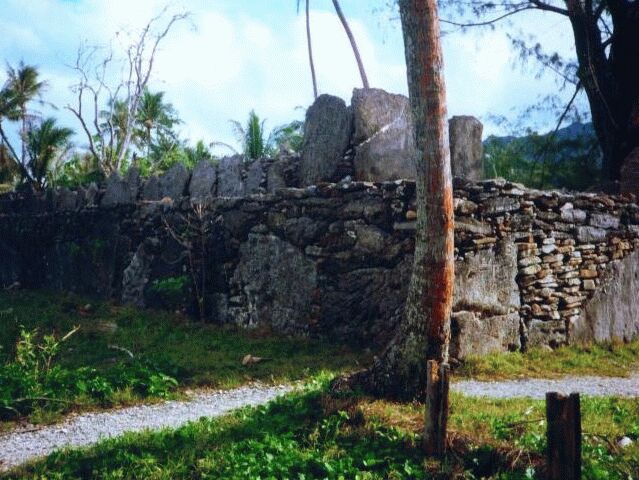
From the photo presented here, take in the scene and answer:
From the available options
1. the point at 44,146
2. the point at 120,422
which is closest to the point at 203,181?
the point at 120,422

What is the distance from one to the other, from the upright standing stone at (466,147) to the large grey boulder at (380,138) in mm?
622

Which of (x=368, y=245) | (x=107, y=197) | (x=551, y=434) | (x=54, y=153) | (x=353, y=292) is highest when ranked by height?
(x=54, y=153)

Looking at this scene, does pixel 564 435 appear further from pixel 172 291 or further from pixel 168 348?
pixel 172 291

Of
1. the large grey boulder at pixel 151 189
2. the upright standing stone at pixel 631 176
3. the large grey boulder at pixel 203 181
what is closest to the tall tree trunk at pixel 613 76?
the upright standing stone at pixel 631 176

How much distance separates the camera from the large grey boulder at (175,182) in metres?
11.3

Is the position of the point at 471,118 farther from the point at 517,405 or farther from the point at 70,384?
the point at 70,384

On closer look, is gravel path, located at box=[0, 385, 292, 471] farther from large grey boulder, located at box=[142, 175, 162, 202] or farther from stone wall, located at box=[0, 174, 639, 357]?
large grey boulder, located at box=[142, 175, 162, 202]

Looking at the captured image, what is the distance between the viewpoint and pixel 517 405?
19.5ft

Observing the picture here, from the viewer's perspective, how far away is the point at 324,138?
9.45 meters

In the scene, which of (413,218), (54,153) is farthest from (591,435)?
(54,153)

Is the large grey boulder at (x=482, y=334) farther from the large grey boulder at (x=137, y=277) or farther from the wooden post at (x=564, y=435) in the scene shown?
the large grey boulder at (x=137, y=277)

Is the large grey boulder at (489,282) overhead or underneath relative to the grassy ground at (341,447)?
overhead

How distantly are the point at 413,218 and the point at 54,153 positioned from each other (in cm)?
2167

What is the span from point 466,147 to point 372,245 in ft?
5.94
